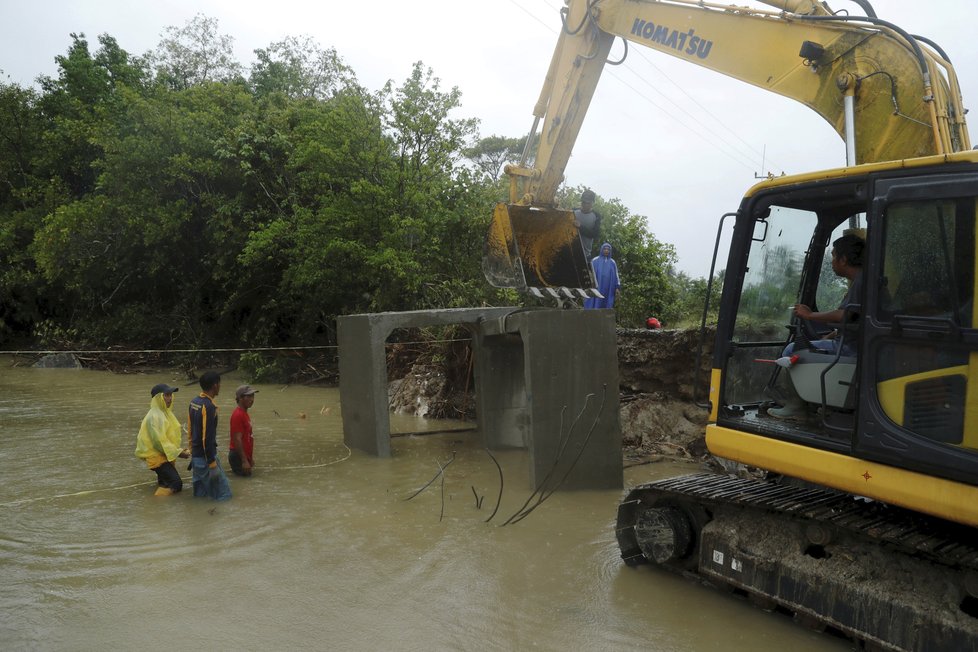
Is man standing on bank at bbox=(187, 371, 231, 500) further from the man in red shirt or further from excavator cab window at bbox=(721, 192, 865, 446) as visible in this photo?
excavator cab window at bbox=(721, 192, 865, 446)

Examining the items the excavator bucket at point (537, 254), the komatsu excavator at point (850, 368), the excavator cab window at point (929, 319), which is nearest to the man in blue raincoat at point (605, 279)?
the excavator bucket at point (537, 254)

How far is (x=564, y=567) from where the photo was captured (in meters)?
5.38

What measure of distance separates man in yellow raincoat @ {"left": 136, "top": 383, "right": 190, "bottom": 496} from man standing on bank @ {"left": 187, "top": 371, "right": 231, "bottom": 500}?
1.10ft

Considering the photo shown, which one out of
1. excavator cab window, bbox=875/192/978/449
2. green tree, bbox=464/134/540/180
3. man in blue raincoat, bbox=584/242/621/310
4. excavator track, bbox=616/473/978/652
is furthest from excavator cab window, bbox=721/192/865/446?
green tree, bbox=464/134/540/180

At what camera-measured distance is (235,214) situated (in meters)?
18.6

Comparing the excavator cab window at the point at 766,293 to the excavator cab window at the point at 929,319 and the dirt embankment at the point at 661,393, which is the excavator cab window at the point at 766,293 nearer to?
the excavator cab window at the point at 929,319

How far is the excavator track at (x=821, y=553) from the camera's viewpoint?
11.7 ft

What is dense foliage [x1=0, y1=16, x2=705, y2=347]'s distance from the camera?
15.5 metres

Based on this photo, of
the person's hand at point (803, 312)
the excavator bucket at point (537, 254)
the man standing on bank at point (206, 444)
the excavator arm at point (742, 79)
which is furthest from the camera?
the excavator bucket at point (537, 254)

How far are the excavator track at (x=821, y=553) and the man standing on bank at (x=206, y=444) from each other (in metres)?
4.00

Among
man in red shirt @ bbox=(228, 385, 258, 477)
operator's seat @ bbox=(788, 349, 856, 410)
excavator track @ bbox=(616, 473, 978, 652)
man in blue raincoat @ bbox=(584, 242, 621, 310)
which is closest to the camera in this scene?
excavator track @ bbox=(616, 473, 978, 652)

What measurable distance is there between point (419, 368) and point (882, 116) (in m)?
9.88

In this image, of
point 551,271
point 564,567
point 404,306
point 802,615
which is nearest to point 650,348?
point 551,271

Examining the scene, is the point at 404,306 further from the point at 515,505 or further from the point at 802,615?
the point at 802,615
